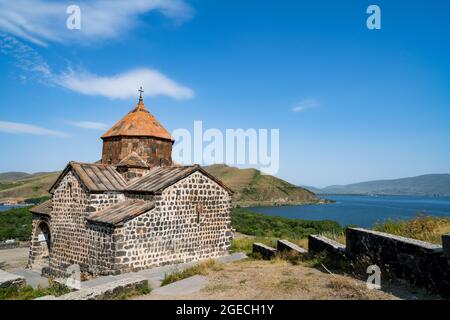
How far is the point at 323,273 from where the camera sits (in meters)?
8.09

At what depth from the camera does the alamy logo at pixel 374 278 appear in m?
6.48

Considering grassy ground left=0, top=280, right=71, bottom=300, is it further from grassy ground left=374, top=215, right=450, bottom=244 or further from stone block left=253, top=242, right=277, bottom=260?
grassy ground left=374, top=215, right=450, bottom=244

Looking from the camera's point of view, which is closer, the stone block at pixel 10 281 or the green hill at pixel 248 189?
the stone block at pixel 10 281

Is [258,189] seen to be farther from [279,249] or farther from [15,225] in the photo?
[279,249]

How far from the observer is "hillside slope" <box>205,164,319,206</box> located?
11804 cm

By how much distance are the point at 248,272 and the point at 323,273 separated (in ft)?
6.42

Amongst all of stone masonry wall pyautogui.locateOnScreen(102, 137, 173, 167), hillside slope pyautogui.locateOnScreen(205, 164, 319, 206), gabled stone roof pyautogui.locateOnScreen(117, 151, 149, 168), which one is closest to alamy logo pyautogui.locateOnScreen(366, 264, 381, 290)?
gabled stone roof pyautogui.locateOnScreen(117, 151, 149, 168)

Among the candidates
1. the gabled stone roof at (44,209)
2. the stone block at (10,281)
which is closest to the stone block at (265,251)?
the stone block at (10,281)

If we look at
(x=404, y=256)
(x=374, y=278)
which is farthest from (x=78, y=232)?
(x=404, y=256)

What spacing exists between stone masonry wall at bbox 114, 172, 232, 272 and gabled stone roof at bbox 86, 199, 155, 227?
8.6 inches

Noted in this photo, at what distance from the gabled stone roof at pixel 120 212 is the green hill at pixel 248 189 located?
3796 inches

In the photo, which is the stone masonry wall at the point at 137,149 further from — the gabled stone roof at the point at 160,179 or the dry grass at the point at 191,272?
the dry grass at the point at 191,272
